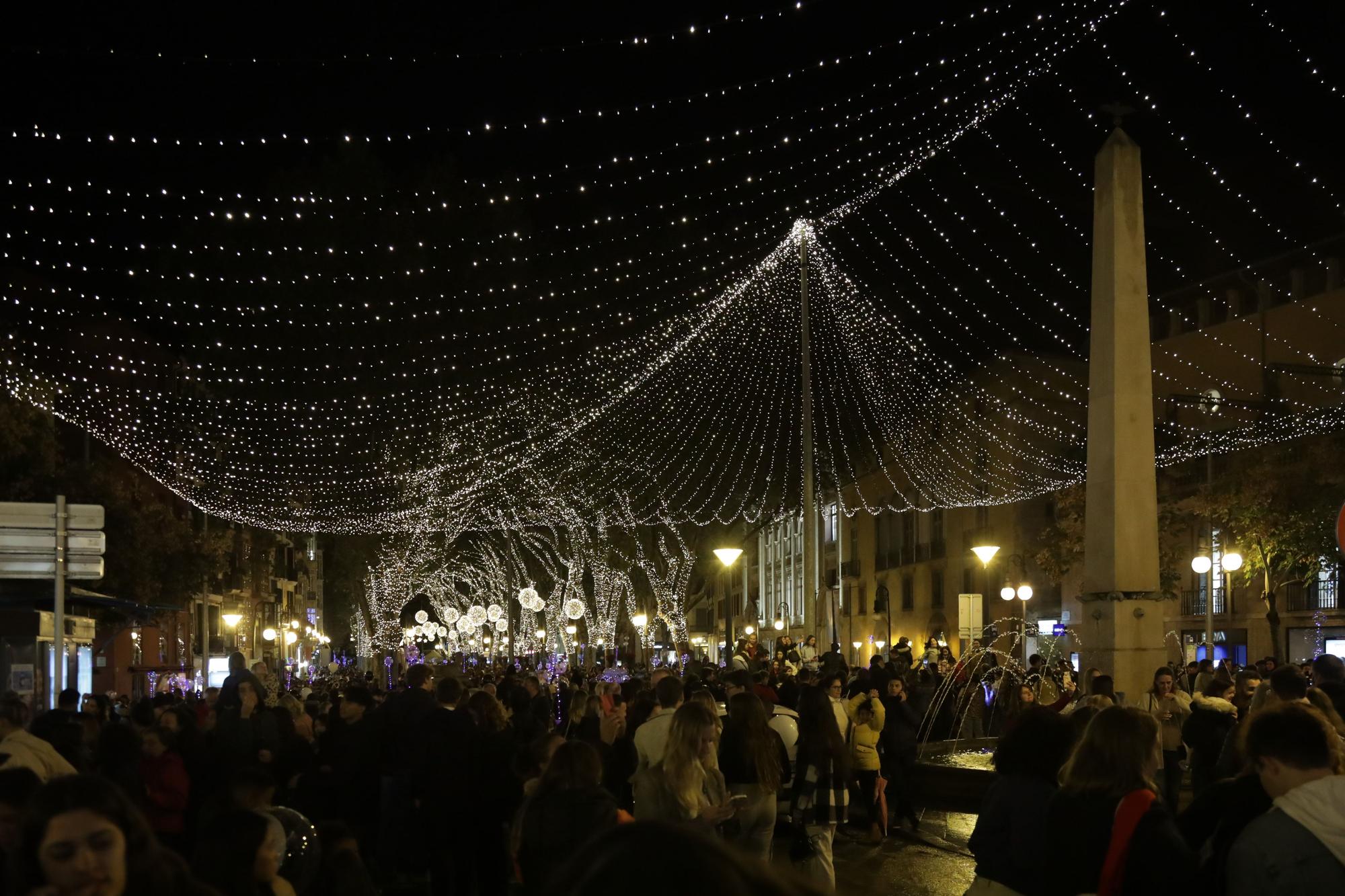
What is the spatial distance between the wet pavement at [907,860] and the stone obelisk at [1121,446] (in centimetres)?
271

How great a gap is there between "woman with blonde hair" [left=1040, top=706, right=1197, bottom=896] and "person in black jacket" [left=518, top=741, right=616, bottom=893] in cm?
185

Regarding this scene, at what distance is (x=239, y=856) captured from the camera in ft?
15.7

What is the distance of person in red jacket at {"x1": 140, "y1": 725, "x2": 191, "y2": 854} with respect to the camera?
30.3 feet

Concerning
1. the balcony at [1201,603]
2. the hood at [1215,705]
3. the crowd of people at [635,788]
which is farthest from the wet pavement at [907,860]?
the balcony at [1201,603]

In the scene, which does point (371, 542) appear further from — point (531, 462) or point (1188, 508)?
point (1188, 508)

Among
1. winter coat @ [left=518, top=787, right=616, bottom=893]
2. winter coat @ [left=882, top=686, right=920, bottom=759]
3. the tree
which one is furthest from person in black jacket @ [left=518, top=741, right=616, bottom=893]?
the tree

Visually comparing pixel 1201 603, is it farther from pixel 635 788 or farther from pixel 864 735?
pixel 635 788

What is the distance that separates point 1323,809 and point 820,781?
618 cm

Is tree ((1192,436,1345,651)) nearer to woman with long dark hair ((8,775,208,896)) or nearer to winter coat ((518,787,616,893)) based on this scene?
winter coat ((518,787,616,893))

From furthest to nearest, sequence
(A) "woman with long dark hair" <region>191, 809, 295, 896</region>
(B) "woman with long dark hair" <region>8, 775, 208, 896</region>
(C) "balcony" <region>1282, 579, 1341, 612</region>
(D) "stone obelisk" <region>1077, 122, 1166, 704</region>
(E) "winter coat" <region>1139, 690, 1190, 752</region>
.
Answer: (C) "balcony" <region>1282, 579, 1341, 612</region>
(D) "stone obelisk" <region>1077, 122, 1166, 704</region>
(E) "winter coat" <region>1139, 690, 1190, 752</region>
(A) "woman with long dark hair" <region>191, 809, 295, 896</region>
(B) "woman with long dark hair" <region>8, 775, 208, 896</region>

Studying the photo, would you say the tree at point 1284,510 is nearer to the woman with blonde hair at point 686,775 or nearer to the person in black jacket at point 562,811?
the woman with blonde hair at point 686,775

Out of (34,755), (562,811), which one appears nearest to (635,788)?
(562,811)

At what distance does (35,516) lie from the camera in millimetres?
13734

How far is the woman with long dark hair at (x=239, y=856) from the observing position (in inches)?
188
